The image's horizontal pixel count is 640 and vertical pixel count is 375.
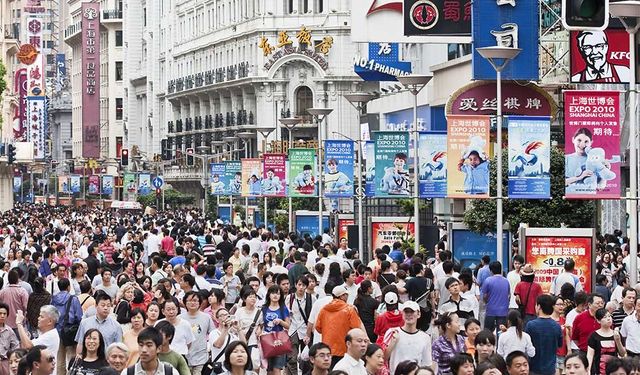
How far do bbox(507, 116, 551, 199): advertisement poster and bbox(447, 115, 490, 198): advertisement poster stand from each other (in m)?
1.46

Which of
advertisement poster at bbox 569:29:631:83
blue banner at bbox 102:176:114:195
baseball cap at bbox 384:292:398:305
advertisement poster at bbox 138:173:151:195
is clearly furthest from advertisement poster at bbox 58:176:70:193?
baseball cap at bbox 384:292:398:305

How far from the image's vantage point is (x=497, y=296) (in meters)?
20.4

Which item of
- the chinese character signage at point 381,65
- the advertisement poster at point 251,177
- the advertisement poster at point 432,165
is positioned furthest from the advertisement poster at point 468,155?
the advertisement poster at point 251,177

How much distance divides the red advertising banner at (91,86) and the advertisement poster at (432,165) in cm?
11809

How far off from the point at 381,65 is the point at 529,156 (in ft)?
86.4

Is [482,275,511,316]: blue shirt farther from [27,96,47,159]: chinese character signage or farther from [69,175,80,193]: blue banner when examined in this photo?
[69,175,80,193]: blue banner

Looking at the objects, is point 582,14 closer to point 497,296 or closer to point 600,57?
point 497,296

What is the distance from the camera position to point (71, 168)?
15462 cm

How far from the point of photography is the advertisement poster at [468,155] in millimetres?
27359

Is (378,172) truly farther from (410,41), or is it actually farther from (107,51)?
(107,51)

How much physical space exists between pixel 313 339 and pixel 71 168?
13936 centimetres

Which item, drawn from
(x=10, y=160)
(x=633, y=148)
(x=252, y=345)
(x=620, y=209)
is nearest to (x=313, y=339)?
(x=252, y=345)

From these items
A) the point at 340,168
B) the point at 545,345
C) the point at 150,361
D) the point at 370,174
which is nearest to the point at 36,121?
the point at 370,174

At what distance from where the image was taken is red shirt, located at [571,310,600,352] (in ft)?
55.6
